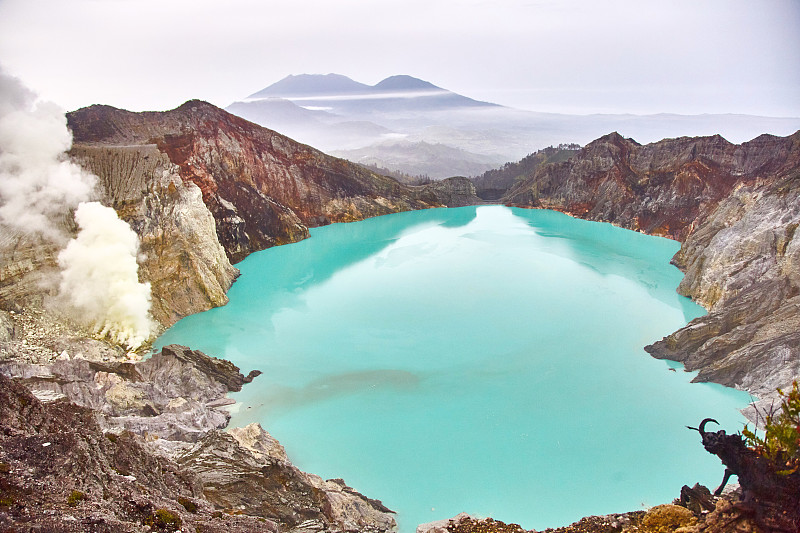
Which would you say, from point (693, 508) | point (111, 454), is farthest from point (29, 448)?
point (693, 508)

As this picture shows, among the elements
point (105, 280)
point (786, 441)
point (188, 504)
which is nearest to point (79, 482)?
point (188, 504)

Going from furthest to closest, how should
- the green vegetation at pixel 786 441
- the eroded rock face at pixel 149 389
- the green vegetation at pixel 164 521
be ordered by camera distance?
the eroded rock face at pixel 149 389
the green vegetation at pixel 786 441
the green vegetation at pixel 164 521

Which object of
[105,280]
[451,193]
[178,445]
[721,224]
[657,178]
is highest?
[451,193]

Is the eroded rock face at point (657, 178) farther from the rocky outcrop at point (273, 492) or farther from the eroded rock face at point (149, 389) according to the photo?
the eroded rock face at point (149, 389)

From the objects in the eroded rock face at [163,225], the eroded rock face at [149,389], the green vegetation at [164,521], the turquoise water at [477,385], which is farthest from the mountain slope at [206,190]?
the green vegetation at [164,521]

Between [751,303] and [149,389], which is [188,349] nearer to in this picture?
[149,389]

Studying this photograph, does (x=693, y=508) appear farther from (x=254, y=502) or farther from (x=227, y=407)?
(x=227, y=407)
